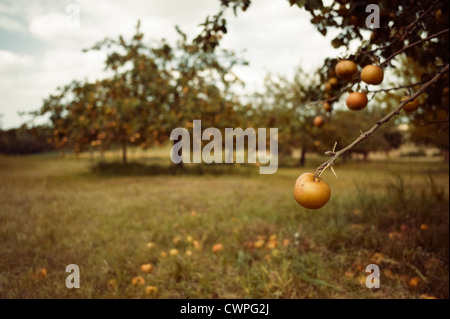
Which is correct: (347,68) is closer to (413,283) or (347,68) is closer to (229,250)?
(413,283)

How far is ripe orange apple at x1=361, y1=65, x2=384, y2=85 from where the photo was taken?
131 cm

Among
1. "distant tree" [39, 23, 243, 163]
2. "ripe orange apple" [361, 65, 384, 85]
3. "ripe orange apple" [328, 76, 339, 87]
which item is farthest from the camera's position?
"distant tree" [39, 23, 243, 163]

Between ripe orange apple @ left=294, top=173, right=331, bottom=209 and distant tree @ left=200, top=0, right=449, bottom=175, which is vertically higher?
distant tree @ left=200, top=0, right=449, bottom=175

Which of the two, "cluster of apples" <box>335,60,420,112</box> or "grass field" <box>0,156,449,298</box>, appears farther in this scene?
"grass field" <box>0,156,449,298</box>

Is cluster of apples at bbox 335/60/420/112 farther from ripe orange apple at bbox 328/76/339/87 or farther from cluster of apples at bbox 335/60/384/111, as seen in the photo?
ripe orange apple at bbox 328/76/339/87

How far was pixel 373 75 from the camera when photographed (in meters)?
1.32

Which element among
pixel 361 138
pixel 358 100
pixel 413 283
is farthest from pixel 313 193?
pixel 413 283

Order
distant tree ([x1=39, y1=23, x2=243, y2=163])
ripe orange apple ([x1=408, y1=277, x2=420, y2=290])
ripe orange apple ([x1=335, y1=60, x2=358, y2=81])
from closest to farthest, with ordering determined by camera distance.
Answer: ripe orange apple ([x1=335, y1=60, x2=358, y2=81]), ripe orange apple ([x1=408, y1=277, x2=420, y2=290]), distant tree ([x1=39, y1=23, x2=243, y2=163])

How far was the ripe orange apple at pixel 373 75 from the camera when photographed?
1308 mm

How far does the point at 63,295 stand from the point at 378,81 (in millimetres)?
2632

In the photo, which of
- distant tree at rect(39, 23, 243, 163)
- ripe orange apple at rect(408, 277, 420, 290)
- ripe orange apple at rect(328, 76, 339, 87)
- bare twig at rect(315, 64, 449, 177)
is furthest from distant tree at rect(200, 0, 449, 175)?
distant tree at rect(39, 23, 243, 163)

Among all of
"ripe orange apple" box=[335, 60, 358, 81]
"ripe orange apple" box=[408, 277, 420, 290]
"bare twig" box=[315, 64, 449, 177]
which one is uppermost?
"ripe orange apple" box=[335, 60, 358, 81]

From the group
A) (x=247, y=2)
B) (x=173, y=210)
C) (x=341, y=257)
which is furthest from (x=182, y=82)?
(x=341, y=257)

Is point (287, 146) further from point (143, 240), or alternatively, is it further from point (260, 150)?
point (143, 240)
